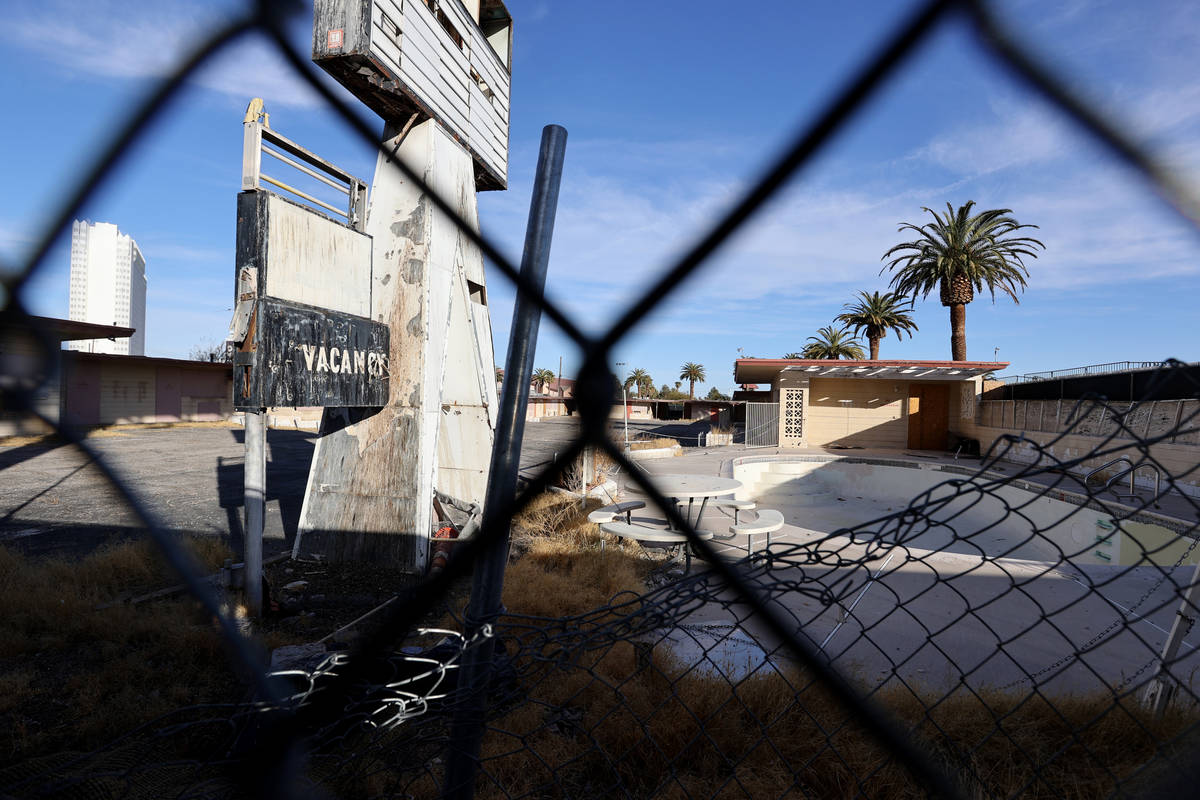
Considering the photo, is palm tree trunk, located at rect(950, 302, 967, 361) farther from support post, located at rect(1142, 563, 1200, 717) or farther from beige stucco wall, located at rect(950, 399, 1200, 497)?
support post, located at rect(1142, 563, 1200, 717)

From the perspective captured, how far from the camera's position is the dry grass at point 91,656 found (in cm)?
287

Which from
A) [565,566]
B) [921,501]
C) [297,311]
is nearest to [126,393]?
[565,566]

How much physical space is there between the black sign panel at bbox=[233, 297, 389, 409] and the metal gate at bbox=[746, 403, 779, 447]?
711 inches

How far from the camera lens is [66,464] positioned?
12805 millimetres

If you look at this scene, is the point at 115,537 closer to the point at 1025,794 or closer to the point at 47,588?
the point at 47,588

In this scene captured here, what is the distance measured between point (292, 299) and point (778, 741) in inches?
147

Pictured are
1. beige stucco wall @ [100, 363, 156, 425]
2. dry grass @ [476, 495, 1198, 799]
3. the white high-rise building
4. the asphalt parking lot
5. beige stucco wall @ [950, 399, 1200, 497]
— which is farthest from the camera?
beige stucco wall @ [100, 363, 156, 425]

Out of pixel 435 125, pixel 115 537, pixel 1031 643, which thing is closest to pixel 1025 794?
pixel 1031 643

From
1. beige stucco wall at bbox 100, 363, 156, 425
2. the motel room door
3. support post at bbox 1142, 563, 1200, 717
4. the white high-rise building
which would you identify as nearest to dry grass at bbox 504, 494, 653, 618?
the white high-rise building

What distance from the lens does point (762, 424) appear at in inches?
865

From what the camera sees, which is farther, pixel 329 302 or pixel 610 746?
pixel 329 302

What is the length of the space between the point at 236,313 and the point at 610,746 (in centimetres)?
311

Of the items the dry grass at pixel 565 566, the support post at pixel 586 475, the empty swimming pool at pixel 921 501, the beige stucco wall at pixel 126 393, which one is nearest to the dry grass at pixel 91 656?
the dry grass at pixel 565 566

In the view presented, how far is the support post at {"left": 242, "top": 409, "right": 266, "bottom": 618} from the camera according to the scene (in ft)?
13.3
